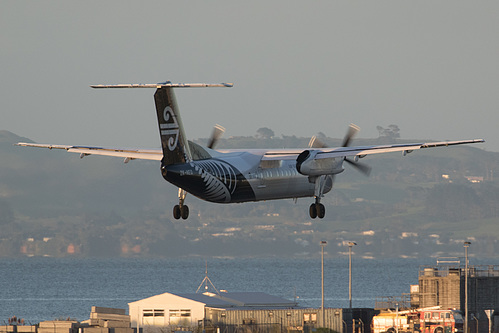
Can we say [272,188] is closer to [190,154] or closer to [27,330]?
[190,154]

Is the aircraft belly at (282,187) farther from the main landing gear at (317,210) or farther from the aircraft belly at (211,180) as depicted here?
the aircraft belly at (211,180)

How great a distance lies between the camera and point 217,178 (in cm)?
5488

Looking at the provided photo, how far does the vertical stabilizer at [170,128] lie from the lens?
52875 millimetres

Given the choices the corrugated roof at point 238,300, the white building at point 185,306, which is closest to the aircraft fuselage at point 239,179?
the white building at point 185,306

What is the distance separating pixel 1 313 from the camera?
180625mm

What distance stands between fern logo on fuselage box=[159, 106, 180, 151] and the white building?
4897cm

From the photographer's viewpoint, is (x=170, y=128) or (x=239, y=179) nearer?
(x=170, y=128)

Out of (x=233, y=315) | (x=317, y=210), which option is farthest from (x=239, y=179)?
(x=233, y=315)

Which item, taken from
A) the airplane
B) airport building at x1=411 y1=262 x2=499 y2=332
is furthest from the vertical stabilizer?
airport building at x1=411 y1=262 x2=499 y2=332

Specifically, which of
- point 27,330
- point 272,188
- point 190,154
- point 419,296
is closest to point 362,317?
point 419,296

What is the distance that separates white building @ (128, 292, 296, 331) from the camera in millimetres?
102125

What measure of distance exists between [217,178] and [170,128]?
3.91 meters

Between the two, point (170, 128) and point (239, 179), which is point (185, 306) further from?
point (170, 128)

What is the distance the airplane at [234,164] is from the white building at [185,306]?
37.4m
